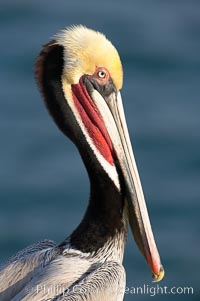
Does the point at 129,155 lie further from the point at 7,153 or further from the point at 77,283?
the point at 7,153

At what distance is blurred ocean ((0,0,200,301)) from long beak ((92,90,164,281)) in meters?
3.51

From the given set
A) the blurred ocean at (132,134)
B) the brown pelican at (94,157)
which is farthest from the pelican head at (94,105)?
the blurred ocean at (132,134)

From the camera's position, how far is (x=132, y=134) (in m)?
14.3

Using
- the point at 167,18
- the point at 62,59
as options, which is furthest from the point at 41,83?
the point at 167,18

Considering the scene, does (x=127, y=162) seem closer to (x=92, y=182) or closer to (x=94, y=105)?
(x=92, y=182)

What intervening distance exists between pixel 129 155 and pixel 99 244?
62cm

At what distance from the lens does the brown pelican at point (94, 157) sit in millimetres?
9328

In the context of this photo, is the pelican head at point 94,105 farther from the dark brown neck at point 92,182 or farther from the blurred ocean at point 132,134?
the blurred ocean at point 132,134

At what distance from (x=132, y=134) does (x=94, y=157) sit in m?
4.89

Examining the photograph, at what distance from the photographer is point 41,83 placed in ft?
31.0

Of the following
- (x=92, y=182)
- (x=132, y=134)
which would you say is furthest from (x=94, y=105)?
(x=132, y=134)

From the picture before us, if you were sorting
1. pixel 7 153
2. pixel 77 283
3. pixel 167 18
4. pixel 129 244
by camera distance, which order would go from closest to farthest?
pixel 77 283, pixel 129 244, pixel 7 153, pixel 167 18

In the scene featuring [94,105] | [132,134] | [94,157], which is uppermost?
[94,105]

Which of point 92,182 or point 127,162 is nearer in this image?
point 127,162
